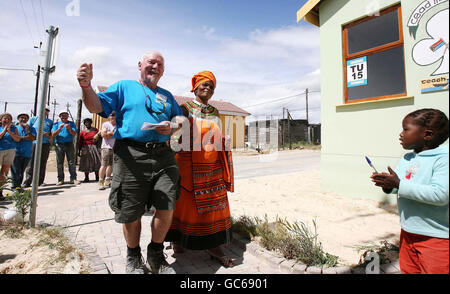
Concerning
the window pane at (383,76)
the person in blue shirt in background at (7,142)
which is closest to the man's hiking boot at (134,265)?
the window pane at (383,76)

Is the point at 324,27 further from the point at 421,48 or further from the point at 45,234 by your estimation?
the point at 45,234

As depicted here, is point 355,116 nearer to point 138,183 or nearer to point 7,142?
point 138,183

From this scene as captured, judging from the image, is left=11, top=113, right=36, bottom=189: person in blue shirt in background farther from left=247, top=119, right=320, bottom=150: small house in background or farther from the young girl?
left=247, top=119, right=320, bottom=150: small house in background

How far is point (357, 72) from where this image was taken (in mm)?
4754

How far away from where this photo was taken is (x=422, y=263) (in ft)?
5.01

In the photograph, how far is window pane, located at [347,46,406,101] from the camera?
4.14m

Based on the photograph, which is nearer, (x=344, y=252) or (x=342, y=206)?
(x=344, y=252)

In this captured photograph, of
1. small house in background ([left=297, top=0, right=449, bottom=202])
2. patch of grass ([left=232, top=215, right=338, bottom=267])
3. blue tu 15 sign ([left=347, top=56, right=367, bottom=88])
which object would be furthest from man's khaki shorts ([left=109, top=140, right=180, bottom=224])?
blue tu 15 sign ([left=347, top=56, right=367, bottom=88])

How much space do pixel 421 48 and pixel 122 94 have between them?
10.6 ft

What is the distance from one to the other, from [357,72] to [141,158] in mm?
4489

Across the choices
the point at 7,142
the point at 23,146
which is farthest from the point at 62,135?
the point at 7,142

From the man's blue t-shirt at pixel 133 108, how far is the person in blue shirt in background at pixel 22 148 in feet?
17.2

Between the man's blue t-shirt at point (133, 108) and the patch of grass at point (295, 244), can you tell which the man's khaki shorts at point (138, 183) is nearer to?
the man's blue t-shirt at point (133, 108)
